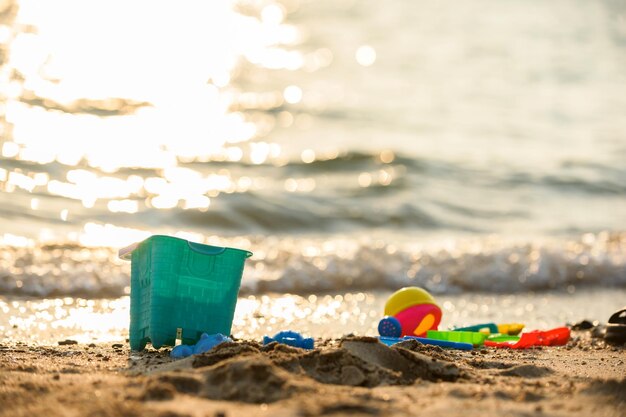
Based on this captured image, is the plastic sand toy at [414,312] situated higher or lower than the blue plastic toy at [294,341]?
higher

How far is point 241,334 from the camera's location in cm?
639

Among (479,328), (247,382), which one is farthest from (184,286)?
(479,328)

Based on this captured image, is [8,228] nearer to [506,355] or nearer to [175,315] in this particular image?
[175,315]

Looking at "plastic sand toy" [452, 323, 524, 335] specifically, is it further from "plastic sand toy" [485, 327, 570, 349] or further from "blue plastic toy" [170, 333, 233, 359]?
"blue plastic toy" [170, 333, 233, 359]

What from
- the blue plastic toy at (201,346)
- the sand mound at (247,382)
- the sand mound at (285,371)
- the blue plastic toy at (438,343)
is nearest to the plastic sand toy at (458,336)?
the blue plastic toy at (438,343)

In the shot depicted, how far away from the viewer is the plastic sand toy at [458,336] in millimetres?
5820

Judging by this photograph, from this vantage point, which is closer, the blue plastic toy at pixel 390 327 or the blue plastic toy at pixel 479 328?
the blue plastic toy at pixel 390 327

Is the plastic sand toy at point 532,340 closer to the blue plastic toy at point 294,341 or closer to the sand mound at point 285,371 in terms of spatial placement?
the blue plastic toy at point 294,341

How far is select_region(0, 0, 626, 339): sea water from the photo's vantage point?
8766mm

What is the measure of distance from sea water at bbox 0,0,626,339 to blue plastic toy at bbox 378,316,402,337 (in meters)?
1.02

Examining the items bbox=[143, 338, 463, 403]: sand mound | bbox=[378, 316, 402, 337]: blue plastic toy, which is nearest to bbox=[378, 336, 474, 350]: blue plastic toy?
bbox=[378, 316, 402, 337]: blue plastic toy

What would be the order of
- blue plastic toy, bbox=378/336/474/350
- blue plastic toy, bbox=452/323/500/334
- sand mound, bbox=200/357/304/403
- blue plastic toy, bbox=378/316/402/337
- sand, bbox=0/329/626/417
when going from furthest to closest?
blue plastic toy, bbox=452/323/500/334, blue plastic toy, bbox=378/316/402/337, blue plastic toy, bbox=378/336/474/350, sand mound, bbox=200/357/304/403, sand, bbox=0/329/626/417

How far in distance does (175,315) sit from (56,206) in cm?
580

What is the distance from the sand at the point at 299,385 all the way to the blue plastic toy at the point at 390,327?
84 centimetres
